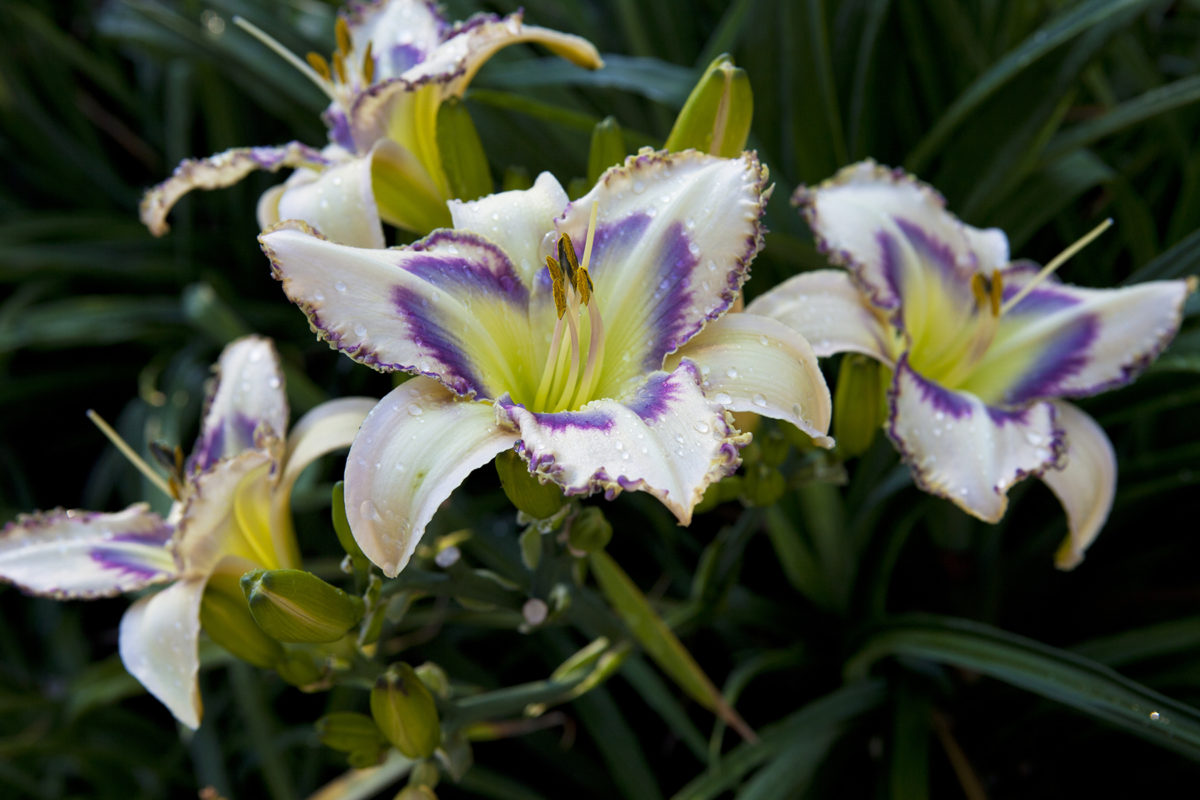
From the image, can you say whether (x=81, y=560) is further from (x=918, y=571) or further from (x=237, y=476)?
(x=918, y=571)

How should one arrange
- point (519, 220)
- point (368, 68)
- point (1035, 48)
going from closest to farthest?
point (519, 220)
point (368, 68)
point (1035, 48)

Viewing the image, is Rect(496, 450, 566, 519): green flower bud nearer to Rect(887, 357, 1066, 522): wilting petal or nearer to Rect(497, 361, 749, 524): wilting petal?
Rect(497, 361, 749, 524): wilting petal

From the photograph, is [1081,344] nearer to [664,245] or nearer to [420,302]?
[664,245]

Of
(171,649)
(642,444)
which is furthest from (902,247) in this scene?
(171,649)

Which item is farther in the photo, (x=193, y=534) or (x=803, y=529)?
(x=803, y=529)

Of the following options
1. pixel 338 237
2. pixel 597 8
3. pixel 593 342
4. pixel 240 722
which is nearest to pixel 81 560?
pixel 338 237

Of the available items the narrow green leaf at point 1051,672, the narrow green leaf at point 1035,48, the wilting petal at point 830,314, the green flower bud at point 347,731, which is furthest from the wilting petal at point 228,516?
the narrow green leaf at point 1035,48

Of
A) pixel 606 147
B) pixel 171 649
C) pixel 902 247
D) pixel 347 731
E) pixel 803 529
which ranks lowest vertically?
pixel 803 529

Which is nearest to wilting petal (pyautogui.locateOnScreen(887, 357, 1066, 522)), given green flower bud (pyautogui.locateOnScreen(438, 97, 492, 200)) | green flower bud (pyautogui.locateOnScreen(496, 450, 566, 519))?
green flower bud (pyautogui.locateOnScreen(496, 450, 566, 519))
